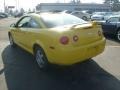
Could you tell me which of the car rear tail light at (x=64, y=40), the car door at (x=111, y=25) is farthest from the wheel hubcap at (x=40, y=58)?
the car door at (x=111, y=25)

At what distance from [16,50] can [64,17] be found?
121 inches

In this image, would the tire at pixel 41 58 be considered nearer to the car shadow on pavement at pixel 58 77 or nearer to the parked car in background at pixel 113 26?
the car shadow on pavement at pixel 58 77

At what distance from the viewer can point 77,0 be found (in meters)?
111

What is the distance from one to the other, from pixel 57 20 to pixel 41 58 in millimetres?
1148

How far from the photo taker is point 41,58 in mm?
A: 6660

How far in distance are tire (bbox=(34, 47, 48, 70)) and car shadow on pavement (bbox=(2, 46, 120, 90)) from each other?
0.15 meters

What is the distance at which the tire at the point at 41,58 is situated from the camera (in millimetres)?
6463

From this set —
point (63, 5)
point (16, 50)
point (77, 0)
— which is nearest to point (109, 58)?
point (16, 50)

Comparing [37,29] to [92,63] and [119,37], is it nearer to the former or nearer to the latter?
[92,63]

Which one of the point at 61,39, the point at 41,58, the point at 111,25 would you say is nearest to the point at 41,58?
the point at 41,58

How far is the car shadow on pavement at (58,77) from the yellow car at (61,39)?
38cm

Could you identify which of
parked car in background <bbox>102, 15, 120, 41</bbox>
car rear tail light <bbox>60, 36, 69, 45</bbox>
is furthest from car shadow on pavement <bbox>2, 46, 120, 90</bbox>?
parked car in background <bbox>102, 15, 120, 41</bbox>

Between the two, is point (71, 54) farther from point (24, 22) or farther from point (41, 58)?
point (24, 22)

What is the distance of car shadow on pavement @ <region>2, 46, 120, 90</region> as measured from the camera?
17.9ft
